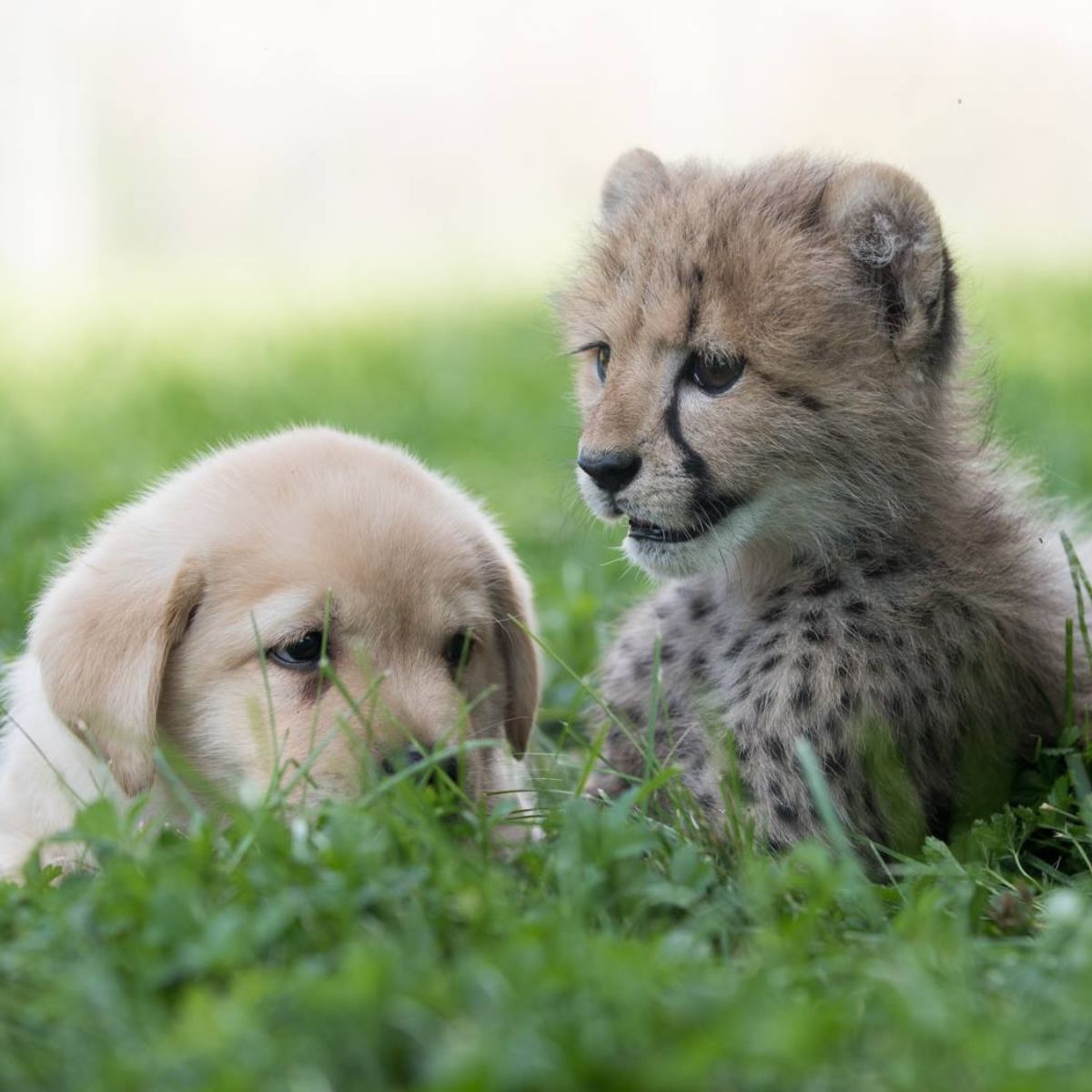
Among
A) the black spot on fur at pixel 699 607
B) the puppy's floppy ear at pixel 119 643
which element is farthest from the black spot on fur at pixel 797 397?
the puppy's floppy ear at pixel 119 643

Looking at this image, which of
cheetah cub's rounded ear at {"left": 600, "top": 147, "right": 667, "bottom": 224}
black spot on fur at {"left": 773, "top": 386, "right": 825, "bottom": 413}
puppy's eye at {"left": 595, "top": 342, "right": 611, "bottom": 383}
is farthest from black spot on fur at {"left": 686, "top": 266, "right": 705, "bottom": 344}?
cheetah cub's rounded ear at {"left": 600, "top": 147, "right": 667, "bottom": 224}

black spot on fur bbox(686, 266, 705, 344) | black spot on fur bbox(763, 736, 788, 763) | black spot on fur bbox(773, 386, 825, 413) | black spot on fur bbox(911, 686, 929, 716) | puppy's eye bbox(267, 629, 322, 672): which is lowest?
black spot on fur bbox(763, 736, 788, 763)

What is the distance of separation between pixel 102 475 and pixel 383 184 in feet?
34.7

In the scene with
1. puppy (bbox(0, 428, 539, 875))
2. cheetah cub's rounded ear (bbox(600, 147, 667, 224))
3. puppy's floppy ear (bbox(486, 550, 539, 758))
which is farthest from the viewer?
cheetah cub's rounded ear (bbox(600, 147, 667, 224))

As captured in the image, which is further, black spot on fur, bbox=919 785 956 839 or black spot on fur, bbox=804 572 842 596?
black spot on fur, bbox=804 572 842 596

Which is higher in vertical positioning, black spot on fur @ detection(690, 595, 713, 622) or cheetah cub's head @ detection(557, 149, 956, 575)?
cheetah cub's head @ detection(557, 149, 956, 575)

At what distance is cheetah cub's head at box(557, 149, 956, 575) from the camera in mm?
3652

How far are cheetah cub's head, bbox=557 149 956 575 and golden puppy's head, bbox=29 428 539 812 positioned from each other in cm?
47

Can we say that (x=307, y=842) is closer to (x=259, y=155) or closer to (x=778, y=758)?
(x=778, y=758)

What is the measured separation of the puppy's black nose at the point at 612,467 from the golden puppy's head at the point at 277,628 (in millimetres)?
351

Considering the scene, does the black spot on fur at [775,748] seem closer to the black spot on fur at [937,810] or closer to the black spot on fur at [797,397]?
the black spot on fur at [937,810]

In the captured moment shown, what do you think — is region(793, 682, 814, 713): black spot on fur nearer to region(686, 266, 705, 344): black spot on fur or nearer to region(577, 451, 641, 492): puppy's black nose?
region(577, 451, 641, 492): puppy's black nose

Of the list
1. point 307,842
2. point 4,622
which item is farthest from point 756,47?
point 307,842

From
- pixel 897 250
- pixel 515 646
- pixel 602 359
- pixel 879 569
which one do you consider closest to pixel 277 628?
pixel 515 646
